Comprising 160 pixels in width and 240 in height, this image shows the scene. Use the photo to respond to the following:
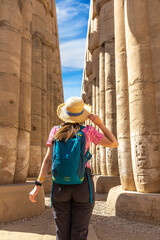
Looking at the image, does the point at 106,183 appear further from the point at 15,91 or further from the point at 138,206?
the point at 15,91

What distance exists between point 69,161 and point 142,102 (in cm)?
359

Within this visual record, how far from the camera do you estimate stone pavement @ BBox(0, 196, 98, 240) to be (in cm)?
375

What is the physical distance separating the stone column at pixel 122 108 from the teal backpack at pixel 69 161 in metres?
3.67

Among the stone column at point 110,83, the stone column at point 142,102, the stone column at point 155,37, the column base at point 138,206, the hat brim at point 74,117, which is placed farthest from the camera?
the stone column at point 110,83

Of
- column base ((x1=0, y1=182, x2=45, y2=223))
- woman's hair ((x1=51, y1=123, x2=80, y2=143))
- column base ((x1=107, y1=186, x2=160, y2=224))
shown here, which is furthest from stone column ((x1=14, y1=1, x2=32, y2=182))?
woman's hair ((x1=51, y1=123, x2=80, y2=143))

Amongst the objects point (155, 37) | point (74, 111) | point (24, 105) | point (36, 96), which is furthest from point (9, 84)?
point (36, 96)

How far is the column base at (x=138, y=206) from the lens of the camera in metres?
4.49

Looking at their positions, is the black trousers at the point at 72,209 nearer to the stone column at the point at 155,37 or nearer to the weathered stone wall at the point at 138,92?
the weathered stone wall at the point at 138,92

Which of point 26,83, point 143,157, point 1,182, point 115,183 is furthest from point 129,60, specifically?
point 115,183

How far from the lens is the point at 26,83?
6266 mm

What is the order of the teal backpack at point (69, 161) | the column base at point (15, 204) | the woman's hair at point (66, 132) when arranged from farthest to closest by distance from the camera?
the column base at point (15, 204) → the woman's hair at point (66, 132) → the teal backpack at point (69, 161)

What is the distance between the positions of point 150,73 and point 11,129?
3522mm

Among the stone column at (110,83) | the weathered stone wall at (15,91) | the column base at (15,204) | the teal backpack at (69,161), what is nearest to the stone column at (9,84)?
the weathered stone wall at (15,91)

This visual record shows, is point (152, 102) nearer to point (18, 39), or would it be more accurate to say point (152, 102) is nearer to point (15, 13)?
point (18, 39)
